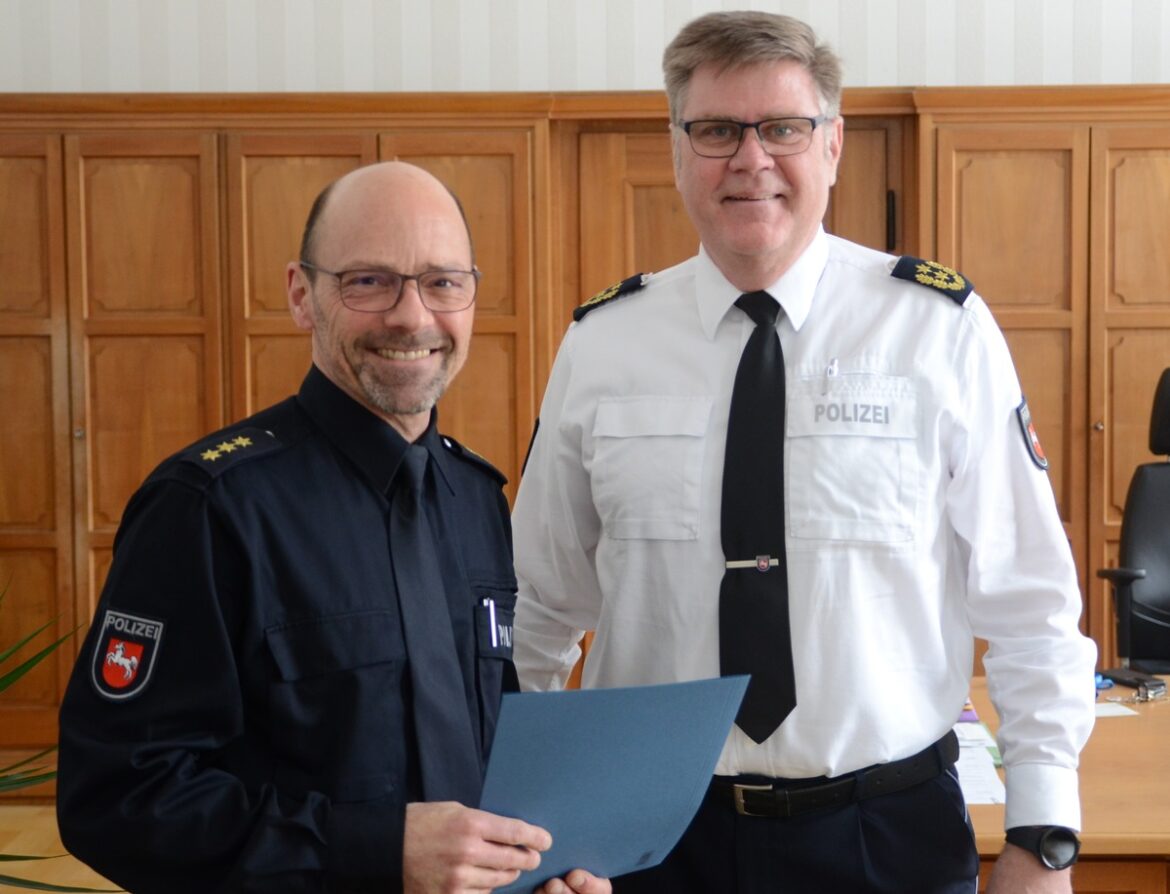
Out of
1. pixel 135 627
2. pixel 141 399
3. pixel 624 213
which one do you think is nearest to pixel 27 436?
pixel 141 399

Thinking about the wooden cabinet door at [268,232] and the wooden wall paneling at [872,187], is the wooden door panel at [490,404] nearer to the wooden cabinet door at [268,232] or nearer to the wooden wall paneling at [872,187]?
the wooden cabinet door at [268,232]

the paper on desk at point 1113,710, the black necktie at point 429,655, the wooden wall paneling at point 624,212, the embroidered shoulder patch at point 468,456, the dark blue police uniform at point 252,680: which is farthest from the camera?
the wooden wall paneling at point 624,212

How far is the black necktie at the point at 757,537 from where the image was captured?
160cm

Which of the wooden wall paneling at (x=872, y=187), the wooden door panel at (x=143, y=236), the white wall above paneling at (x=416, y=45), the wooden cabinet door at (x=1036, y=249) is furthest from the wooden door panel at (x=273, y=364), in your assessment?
the wooden cabinet door at (x=1036, y=249)

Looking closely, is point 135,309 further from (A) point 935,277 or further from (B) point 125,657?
(B) point 125,657

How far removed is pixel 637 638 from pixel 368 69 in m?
4.15

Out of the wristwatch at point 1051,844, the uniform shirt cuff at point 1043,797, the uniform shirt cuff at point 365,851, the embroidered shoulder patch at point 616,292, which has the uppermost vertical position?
the embroidered shoulder patch at point 616,292

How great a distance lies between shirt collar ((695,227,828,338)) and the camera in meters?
1.73

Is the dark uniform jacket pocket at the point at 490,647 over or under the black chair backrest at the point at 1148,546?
over

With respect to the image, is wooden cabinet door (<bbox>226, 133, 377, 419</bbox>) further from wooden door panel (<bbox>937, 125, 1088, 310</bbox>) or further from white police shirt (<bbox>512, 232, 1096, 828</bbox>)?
white police shirt (<bbox>512, 232, 1096, 828</bbox>)

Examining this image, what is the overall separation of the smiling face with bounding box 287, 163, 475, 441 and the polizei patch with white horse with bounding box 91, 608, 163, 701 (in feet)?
1.08

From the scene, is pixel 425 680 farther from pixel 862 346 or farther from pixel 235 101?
pixel 235 101

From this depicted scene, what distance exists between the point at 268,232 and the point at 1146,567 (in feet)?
10.7

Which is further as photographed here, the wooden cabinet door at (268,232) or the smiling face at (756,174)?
the wooden cabinet door at (268,232)
